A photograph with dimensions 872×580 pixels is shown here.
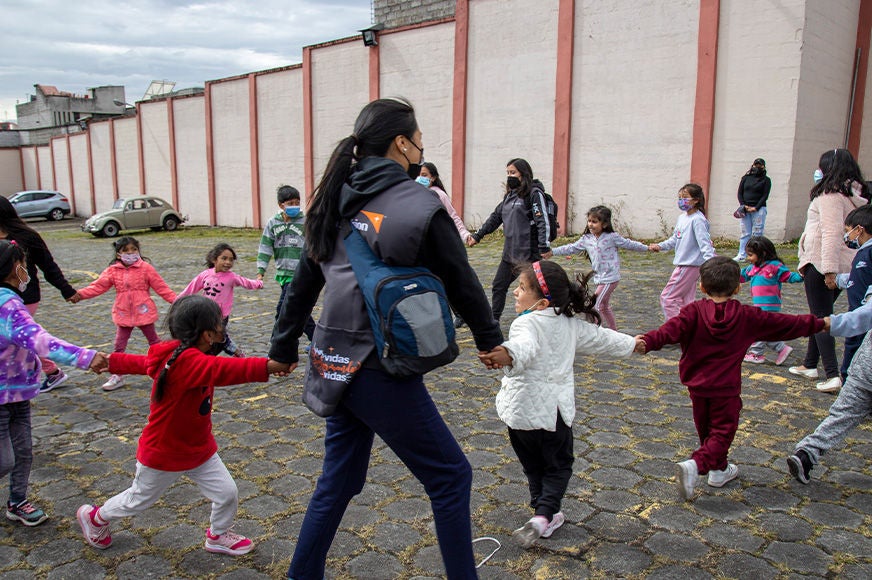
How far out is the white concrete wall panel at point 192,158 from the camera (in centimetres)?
3166

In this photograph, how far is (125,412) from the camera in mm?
5438

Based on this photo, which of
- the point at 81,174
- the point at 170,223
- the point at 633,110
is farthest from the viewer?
the point at 81,174

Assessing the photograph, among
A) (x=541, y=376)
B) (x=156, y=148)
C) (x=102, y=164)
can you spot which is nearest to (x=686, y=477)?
(x=541, y=376)

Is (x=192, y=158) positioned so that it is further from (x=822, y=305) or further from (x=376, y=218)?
(x=376, y=218)

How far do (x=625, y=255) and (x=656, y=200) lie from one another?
8.01 ft

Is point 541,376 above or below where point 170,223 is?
above

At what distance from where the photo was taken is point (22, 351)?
3586mm

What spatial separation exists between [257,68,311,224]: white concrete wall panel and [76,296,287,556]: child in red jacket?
23734 mm

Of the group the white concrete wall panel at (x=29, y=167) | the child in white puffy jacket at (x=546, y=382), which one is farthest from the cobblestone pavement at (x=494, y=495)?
the white concrete wall panel at (x=29, y=167)

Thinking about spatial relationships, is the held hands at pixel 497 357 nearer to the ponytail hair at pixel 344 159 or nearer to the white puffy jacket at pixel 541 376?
the white puffy jacket at pixel 541 376

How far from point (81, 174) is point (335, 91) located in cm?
2525

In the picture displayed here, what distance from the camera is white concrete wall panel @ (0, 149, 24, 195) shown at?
156 feet

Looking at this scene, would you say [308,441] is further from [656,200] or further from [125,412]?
[656,200]

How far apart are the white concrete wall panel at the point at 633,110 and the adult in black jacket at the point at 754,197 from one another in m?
2.35
